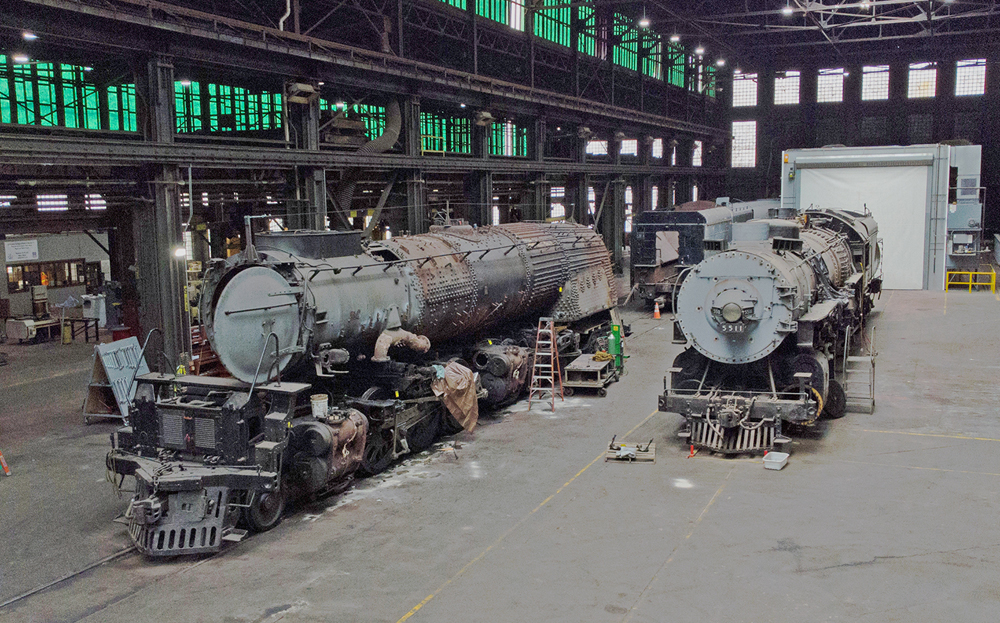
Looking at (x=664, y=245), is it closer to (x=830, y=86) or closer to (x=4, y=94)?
(x=4, y=94)

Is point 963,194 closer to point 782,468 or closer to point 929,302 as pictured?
point 929,302

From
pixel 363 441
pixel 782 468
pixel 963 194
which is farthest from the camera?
pixel 963 194

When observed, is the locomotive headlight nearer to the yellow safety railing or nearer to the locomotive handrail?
the locomotive handrail

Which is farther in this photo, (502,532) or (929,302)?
(929,302)

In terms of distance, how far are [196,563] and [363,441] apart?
238 centimetres

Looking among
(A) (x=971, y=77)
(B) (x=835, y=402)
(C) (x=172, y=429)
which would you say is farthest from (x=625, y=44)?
(C) (x=172, y=429)

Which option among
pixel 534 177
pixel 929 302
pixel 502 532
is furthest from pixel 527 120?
pixel 502 532

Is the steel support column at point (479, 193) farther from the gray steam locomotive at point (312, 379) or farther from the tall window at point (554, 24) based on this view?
the tall window at point (554, 24)

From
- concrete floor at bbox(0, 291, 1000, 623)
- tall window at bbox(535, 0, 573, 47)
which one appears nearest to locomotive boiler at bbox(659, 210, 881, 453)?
concrete floor at bbox(0, 291, 1000, 623)

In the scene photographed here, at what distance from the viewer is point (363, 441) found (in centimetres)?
951

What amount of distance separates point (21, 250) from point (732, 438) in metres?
18.4

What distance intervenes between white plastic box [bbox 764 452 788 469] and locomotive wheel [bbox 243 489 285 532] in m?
5.92

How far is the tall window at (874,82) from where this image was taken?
156 feet

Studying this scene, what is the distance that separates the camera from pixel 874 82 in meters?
47.6
